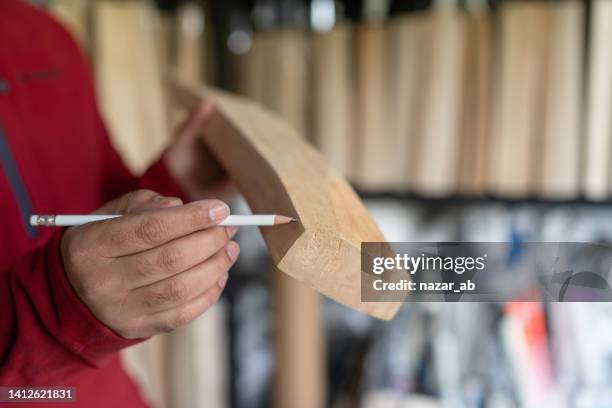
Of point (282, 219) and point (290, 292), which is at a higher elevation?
point (282, 219)

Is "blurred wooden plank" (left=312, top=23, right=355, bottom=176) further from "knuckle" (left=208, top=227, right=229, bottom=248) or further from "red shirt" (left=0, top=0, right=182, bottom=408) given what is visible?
"knuckle" (left=208, top=227, right=229, bottom=248)

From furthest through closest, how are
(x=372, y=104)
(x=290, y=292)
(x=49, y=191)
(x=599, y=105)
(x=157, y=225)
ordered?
(x=372, y=104), (x=290, y=292), (x=599, y=105), (x=49, y=191), (x=157, y=225)

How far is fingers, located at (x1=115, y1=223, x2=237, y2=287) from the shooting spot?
348 mm

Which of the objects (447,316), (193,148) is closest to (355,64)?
(447,316)

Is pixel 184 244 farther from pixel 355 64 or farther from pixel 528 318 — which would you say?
pixel 355 64

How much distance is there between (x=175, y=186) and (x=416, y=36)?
898 mm

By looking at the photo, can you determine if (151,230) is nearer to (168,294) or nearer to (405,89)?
(168,294)

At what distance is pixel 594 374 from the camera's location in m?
0.71

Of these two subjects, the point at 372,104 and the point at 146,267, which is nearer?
the point at 146,267

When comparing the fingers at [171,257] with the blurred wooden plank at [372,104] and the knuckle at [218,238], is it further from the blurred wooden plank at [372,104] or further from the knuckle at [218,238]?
the blurred wooden plank at [372,104]

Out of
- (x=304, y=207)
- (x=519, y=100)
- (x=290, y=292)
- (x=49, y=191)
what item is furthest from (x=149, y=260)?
(x=519, y=100)

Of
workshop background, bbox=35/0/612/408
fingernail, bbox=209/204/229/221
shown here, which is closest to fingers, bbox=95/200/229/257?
fingernail, bbox=209/204/229/221

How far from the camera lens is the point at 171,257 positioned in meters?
0.35

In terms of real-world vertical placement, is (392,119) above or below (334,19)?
below
